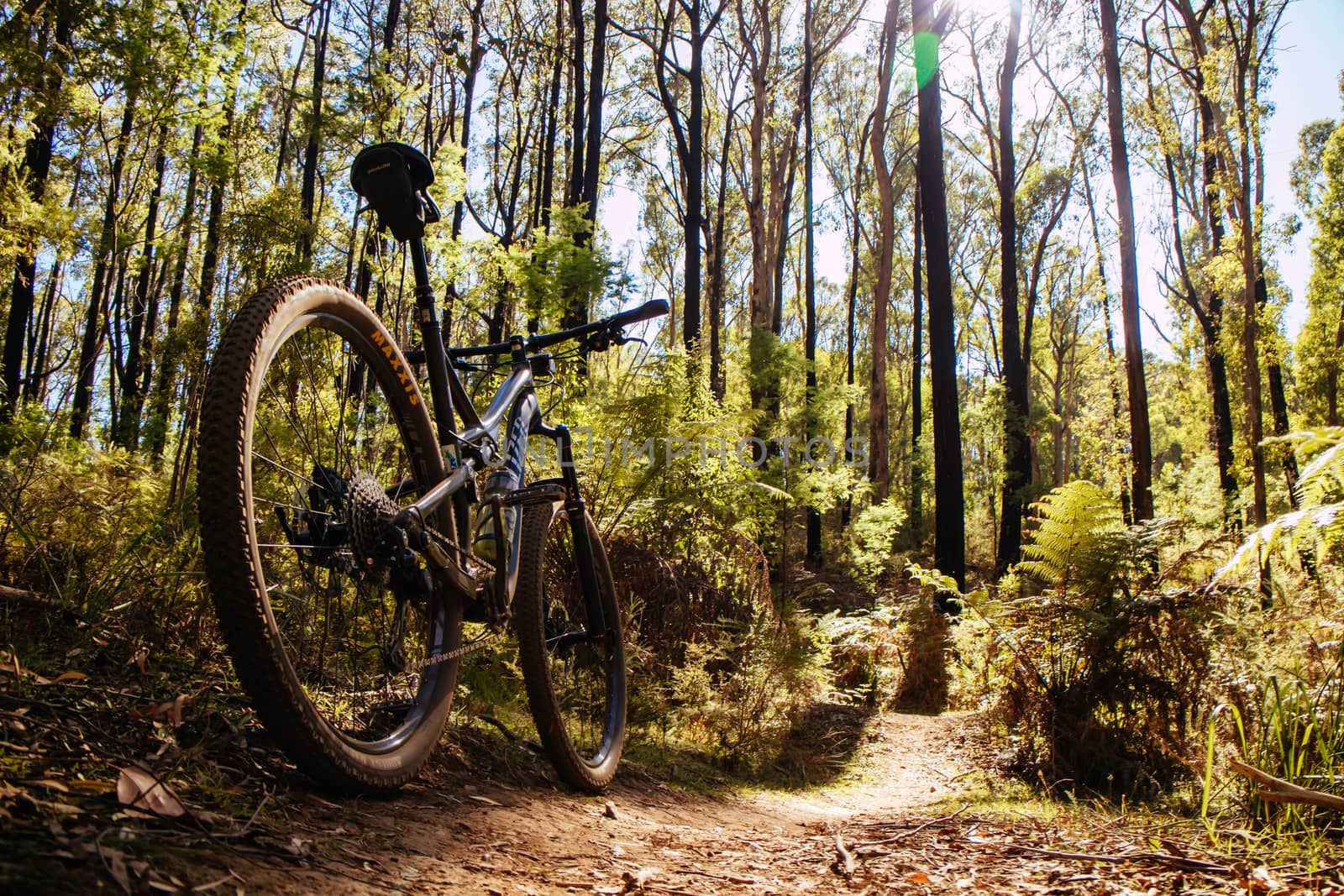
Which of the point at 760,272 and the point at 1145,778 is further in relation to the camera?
the point at 760,272

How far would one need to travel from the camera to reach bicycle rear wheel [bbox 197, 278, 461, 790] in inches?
62.4

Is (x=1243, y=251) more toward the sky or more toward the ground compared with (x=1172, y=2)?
more toward the ground

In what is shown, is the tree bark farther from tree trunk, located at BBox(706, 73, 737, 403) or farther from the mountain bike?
the mountain bike

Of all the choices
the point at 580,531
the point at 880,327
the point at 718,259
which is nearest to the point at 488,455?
the point at 580,531

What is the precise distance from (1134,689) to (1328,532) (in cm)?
159

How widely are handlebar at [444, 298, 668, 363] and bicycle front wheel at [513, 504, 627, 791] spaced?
63 centimetres

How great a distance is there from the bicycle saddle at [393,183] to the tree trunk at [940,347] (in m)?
10.0

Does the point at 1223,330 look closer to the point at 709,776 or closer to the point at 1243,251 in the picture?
the point at 1243,251

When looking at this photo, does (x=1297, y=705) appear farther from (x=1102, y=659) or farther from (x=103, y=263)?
(x=103, y=263)

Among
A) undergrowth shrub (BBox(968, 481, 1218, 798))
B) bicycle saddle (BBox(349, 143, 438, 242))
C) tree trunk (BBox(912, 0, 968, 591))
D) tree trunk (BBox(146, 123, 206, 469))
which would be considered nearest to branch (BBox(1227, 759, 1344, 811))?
undergrowth shrub (BBox(968, 481, 1218, 798))

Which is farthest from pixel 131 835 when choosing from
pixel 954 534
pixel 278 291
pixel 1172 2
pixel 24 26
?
pixel 1172 2

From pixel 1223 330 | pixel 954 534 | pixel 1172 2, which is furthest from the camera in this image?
pixel 1172 2

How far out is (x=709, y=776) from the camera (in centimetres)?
416

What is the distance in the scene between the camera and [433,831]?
6.24 ft
